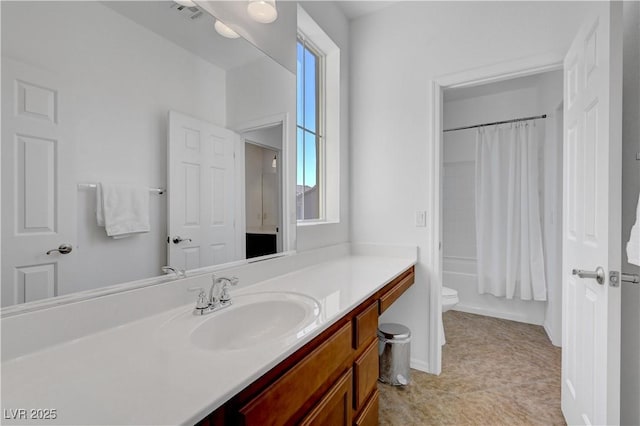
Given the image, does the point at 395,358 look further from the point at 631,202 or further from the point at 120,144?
the point at 120,144

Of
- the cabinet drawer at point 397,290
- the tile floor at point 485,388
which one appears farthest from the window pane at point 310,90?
the tile floor at point 485,388

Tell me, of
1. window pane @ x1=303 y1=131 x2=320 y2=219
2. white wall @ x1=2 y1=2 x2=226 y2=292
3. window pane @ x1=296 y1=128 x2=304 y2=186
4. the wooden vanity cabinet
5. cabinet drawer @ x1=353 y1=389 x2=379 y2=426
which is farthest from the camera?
window pane @ x1=303 y1=131 x2=320 y2=219

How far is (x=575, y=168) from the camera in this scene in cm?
144

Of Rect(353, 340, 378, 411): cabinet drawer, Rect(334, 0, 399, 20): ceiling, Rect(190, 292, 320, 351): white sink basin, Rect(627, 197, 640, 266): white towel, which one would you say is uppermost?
Rect(334, 0, 399, 20): ceiling

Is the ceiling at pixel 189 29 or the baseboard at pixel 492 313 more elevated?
the ceiling at pixel 189 29

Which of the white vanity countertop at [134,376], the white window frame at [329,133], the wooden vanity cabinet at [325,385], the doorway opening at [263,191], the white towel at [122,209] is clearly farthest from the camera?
the white window frame at [329,133]

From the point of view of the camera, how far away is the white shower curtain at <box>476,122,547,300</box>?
9.46ft

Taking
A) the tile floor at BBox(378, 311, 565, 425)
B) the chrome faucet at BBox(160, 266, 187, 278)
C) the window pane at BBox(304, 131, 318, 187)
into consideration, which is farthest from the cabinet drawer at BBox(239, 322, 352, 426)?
the window pane at BBox(304, 131, 318, 187)

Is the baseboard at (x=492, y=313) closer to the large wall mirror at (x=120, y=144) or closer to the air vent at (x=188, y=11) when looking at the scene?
the large wall mirror at (x=120, y=144)

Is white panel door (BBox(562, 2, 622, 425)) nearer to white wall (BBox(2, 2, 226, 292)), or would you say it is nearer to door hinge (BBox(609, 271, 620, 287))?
door hinge (BBox(609, 271, 620, 287))

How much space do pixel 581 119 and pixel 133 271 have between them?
6.47 feet

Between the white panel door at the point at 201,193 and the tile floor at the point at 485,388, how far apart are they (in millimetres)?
1296

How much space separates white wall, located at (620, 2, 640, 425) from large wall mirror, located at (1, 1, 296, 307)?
5.37 feet

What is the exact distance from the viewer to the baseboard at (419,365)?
2027 millimetres
